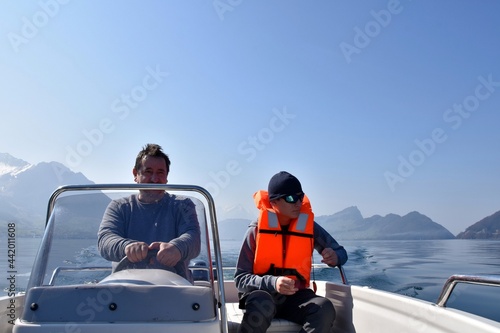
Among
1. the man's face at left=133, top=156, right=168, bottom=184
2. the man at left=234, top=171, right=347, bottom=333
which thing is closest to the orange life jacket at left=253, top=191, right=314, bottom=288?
the man at left=234, top=171, right=347, bottom=333

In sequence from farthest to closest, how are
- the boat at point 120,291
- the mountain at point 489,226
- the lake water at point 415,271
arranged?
1. the mountain at point 489,226
2. the lake water at point 415,271
3. the boat at point 120,291

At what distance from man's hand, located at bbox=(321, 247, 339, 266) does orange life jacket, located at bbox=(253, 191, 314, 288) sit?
9cm

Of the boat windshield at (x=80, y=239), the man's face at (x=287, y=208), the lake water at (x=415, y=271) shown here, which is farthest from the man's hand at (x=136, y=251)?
the lake water at (x=415, y=271)

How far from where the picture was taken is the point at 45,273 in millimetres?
1828

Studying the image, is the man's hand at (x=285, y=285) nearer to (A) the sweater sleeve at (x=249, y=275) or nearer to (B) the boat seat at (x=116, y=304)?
(A) the sweater sleeve at (x=249, y=275)

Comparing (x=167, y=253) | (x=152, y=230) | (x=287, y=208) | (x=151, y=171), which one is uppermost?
(x=151, y=171)

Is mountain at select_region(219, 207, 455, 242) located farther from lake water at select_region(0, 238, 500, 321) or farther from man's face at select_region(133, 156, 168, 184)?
man's face at select_region(133, 156, 168, 184)

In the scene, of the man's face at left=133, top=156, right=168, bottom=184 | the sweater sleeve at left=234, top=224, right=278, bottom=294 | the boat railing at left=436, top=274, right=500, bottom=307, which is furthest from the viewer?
the sweater sleeve at left=234, top=224, right=278, bottom=294

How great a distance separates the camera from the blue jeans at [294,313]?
255 cm

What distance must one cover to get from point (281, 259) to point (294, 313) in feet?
1.08

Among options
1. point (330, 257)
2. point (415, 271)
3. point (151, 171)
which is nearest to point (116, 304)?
Answer: point (151, 171)

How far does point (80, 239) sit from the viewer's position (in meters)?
1.96

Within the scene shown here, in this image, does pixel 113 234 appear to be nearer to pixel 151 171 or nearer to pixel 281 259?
pixel 151 171

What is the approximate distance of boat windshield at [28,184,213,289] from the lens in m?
1.84
